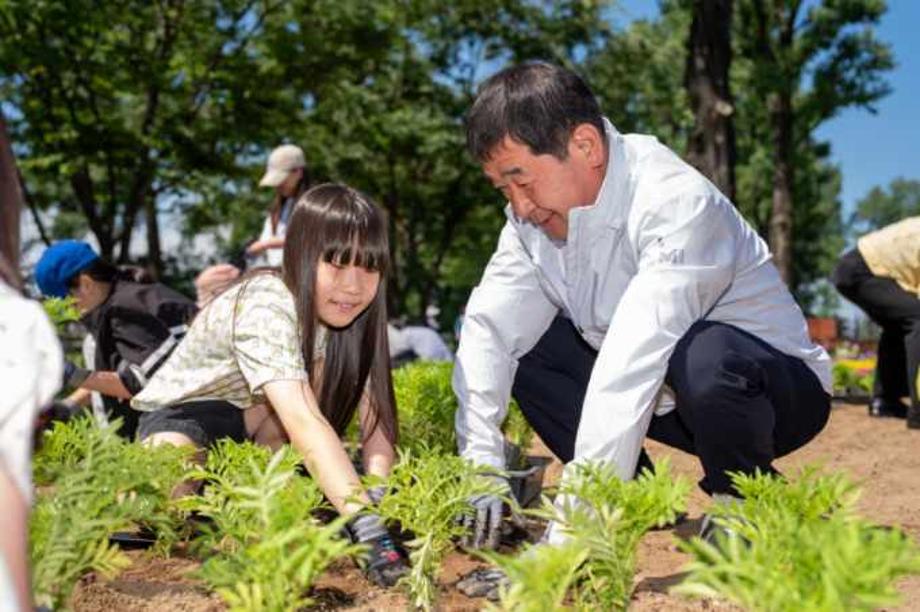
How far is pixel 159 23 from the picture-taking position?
52.2 feet

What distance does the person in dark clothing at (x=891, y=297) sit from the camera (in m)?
6.71

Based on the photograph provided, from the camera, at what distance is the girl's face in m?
3.32

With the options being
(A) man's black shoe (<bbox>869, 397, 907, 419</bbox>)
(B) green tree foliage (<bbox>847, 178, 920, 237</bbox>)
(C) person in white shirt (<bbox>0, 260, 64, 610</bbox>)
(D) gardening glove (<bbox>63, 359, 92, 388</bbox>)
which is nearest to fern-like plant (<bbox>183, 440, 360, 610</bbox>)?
(C) person in white shirt (<bbox>0, 260, 64, 610</bbox>)

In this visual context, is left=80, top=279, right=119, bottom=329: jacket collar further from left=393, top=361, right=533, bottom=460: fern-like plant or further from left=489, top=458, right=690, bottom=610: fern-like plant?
left=489, top=458, right=690, bottom=610: fern-like plant

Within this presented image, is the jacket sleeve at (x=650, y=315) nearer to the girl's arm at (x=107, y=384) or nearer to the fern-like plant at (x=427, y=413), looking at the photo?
the fern-like plant at (x=427, y=413)

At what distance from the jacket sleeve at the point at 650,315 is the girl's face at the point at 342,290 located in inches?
38.0

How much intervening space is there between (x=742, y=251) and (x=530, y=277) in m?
0.75

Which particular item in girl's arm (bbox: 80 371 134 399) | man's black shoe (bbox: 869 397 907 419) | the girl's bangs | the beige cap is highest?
the beige cap

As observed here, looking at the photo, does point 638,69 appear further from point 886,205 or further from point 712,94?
point 886,205

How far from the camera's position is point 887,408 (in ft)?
24.1

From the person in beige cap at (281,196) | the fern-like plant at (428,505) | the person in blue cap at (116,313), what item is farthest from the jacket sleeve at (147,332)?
the fern-like plant at (428,505)

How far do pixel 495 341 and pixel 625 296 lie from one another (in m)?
0.80

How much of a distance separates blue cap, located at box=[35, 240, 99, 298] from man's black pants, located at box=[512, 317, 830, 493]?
2801mm

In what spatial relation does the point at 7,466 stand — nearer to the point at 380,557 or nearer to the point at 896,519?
the point at 380,557
